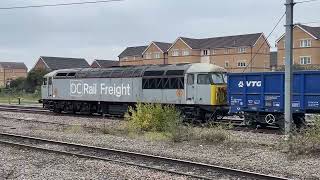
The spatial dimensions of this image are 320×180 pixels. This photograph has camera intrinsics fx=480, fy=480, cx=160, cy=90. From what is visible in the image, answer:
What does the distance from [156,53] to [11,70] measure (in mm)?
65498

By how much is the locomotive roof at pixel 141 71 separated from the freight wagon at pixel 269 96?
2188 millimetres

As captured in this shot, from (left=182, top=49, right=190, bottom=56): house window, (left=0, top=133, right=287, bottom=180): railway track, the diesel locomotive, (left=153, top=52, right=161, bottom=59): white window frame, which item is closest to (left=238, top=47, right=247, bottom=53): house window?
(left=182, top=49, right=190, bottom=56): house window

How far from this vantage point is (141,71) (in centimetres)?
2705

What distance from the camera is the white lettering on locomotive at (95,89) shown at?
1099 inches

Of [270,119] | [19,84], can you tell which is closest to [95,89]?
[270,119]

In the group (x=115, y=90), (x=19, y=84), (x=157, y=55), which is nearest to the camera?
(x=115, y=90)

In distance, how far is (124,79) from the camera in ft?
92.3

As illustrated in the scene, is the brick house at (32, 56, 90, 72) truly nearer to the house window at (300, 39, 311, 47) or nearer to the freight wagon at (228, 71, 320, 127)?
the house window at (300, 39, 311, 47)

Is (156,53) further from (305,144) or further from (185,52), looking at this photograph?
(305,144)

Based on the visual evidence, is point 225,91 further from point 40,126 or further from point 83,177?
point 83,177

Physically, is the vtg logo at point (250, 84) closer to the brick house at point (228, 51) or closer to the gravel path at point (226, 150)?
the gravel path at point (226, 150)

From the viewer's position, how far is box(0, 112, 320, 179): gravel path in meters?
11.5

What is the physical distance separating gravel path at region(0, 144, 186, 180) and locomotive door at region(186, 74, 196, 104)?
35.5 feet

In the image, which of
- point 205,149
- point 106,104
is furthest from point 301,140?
point 106,104
